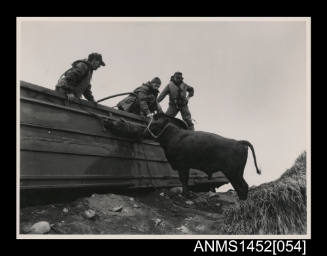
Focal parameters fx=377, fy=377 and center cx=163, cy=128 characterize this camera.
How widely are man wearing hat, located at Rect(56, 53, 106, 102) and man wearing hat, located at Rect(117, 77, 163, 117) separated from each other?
144cm

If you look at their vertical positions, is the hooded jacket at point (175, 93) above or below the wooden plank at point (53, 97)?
above

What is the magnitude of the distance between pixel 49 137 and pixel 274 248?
4.11 metres

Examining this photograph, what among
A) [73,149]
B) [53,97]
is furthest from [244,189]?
[53,97]

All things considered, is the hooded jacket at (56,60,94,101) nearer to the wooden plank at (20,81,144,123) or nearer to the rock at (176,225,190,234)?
the wooden plank at (20,81,144,123)

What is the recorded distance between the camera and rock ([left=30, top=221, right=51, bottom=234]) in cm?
549

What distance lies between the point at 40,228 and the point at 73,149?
1.87 m

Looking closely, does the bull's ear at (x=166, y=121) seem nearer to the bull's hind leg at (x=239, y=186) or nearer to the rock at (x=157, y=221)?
the bull's hind leg at (x=239, y=186)

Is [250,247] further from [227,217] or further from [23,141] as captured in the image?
[23,141]

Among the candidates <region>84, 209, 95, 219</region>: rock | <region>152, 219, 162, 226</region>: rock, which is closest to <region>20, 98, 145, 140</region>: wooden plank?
<region>84, 209, 95, 219</region>: rock

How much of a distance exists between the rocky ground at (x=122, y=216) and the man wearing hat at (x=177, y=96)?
3.04 m

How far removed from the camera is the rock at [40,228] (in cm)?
549

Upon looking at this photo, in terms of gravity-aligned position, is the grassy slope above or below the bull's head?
below

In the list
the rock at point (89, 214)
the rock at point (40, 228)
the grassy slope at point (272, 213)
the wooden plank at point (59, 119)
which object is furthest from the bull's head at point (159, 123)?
the rock at point (40, 228)

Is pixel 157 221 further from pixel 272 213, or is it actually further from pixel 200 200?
pixel 200 200
